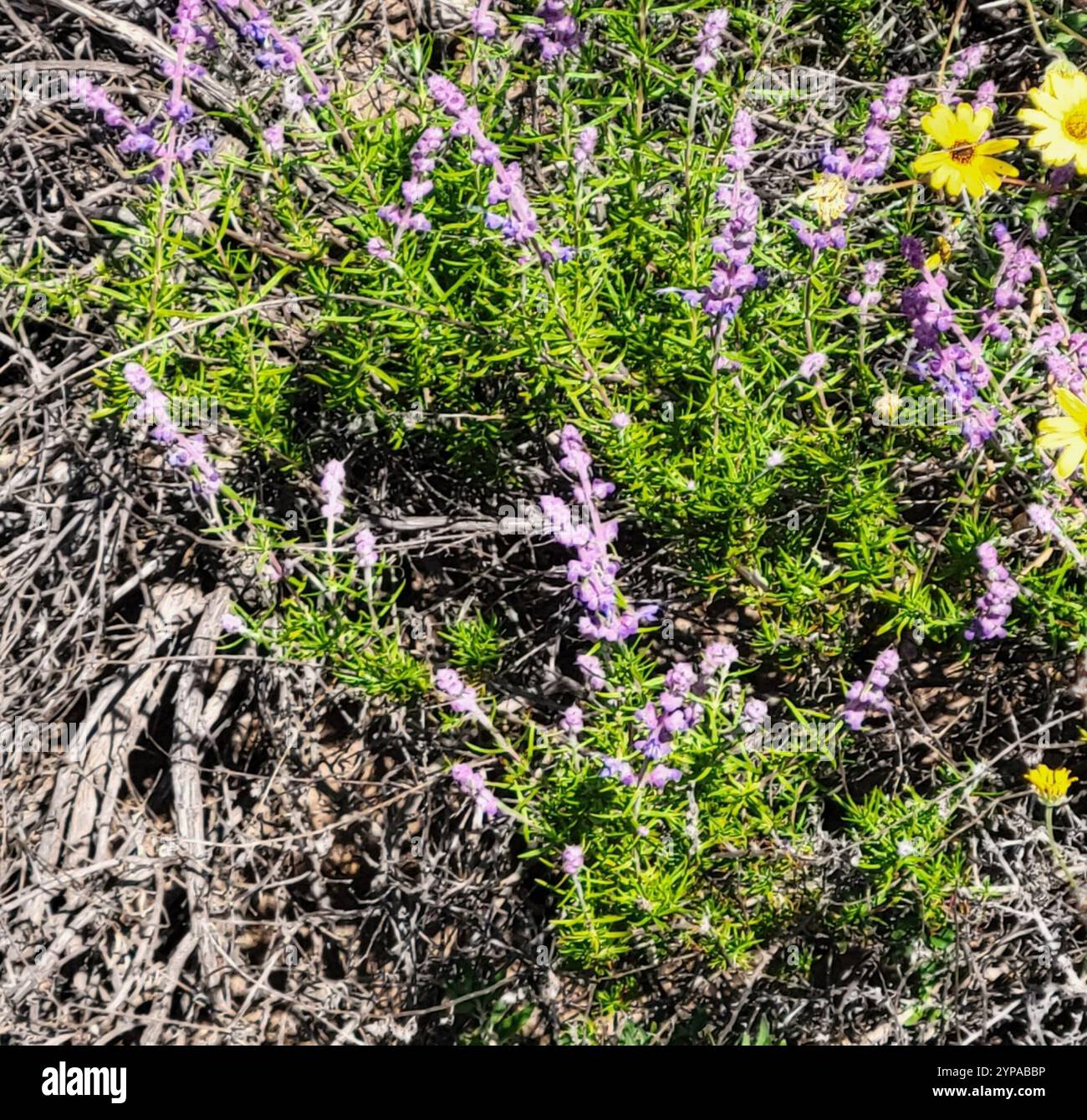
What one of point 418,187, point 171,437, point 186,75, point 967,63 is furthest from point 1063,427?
point 186,75

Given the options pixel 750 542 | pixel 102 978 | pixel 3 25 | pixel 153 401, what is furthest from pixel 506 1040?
pixel 3 25

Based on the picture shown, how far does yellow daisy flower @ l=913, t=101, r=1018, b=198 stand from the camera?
7.84 ft

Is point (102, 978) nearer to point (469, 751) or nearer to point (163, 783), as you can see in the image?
point (163, 783)

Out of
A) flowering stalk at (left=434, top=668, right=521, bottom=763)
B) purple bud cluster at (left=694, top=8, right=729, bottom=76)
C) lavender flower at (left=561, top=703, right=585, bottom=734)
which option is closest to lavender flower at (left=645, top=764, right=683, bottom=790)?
lavender flower at (left=561, top=703, right=585, bottom=734)

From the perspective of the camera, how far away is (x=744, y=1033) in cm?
274

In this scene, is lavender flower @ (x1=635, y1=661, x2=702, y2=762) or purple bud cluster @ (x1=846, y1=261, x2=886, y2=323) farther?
purple bud cluster @ (x1=846, y1=261, x2=886, y2=323)

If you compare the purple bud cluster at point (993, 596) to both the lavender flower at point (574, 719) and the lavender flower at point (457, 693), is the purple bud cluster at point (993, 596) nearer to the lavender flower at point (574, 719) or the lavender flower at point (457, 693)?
the lavender flower at point (574, 719)

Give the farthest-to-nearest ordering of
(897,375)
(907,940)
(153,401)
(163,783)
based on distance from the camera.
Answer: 1. (163,783)
2. (907,940)
3. (897,375)
4. (153,401)

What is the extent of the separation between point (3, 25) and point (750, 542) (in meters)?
2.33

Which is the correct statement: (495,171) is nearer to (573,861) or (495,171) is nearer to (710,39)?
(710,39)

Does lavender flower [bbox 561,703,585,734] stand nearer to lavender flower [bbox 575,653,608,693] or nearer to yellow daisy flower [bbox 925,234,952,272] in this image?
lavender flower [bbox 575,653,608,693]

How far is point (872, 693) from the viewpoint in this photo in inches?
97.3

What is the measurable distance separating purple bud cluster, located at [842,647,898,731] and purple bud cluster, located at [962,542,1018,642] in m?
0.19

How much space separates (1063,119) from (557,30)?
1.08 metres
